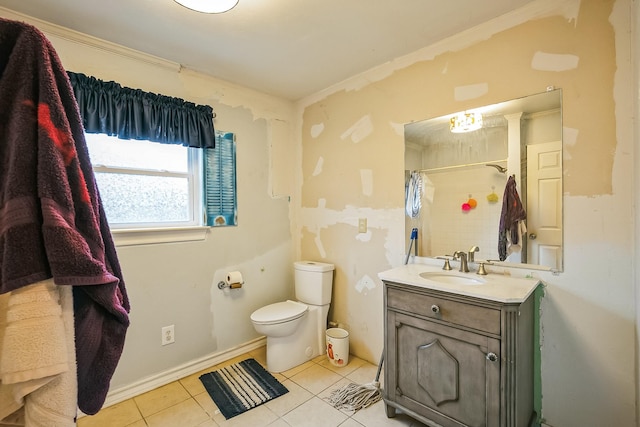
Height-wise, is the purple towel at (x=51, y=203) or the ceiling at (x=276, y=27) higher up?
the ceiling at (x=276, y=27)

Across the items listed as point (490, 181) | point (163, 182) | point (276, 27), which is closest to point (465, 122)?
point (490, 181)

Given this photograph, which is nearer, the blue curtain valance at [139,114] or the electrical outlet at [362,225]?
the blue curtain valance at [139,114]

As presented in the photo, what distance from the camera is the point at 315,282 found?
2.45 metres

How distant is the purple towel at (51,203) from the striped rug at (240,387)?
4.32 feet

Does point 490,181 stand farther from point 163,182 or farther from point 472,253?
point 163,182

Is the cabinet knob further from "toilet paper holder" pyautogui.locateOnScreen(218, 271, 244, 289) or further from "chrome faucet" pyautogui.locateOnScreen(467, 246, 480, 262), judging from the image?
"toilet paper holder" pyautogui.locateOnScreen(218, 271, 244, 289)

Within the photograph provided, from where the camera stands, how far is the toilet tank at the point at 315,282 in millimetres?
2439

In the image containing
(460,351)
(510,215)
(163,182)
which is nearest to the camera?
(460,351)

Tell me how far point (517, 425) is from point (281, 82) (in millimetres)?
2623

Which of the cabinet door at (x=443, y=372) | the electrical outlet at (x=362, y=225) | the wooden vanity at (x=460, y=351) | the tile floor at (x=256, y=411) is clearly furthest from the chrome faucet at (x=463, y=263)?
the tile floor at (x=256, y=411)

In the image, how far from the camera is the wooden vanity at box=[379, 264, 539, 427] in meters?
1.30

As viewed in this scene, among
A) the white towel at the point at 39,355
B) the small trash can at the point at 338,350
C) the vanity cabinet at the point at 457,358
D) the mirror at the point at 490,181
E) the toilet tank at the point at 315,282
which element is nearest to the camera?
the white towel at the point at 39,355

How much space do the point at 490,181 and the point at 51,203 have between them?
195cm

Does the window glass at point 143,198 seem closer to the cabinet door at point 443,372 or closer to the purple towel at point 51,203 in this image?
the purple towel at point 51,203
